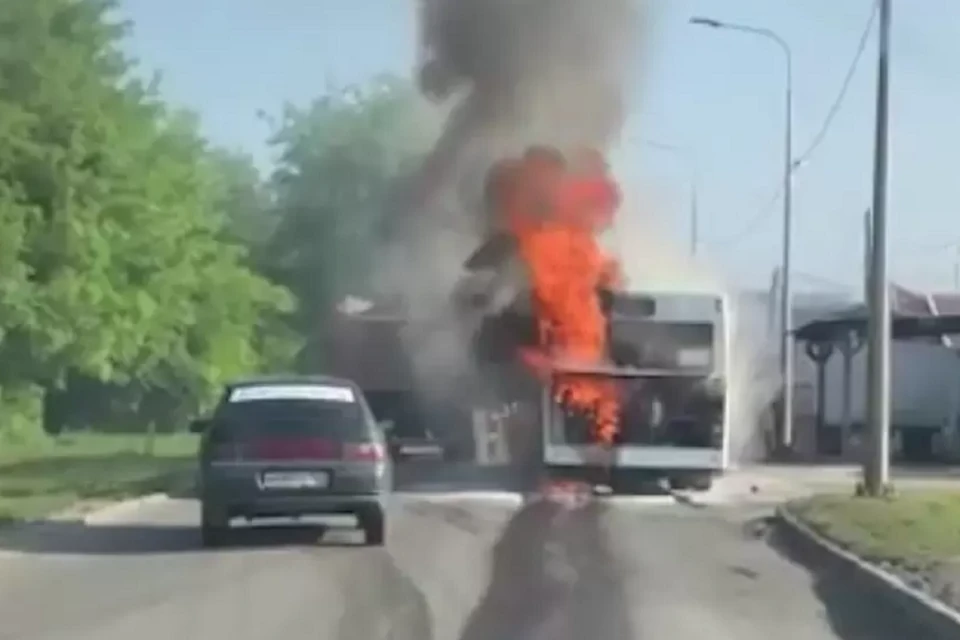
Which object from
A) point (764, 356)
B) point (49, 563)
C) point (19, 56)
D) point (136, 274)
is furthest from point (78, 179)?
point (49, 563)

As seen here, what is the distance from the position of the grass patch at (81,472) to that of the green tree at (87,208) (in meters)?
1.99

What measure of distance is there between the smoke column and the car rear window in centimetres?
1316

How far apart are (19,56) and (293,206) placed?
112 feet

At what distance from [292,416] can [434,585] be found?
5007mm

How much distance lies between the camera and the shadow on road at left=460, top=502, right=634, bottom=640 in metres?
15.5

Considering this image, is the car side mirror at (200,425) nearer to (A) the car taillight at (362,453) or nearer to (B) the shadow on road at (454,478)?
(A) the car taillight at (362,453)

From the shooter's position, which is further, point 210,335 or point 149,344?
point 210,335

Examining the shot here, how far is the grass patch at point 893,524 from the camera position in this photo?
2147cm

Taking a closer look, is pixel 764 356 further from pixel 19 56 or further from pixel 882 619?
pixel 882 619

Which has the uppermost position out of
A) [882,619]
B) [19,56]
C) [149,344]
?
[19,56]

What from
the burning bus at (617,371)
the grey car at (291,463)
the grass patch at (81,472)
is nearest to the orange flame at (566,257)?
the burning bus at (617,371)

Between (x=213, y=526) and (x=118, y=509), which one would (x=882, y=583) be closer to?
(x=213, y=526)

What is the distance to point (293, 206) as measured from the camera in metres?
77.7

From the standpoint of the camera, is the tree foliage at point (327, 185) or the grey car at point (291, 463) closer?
the grey car at point (291, 463)
